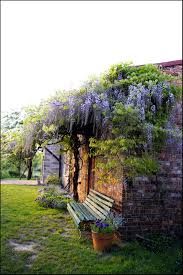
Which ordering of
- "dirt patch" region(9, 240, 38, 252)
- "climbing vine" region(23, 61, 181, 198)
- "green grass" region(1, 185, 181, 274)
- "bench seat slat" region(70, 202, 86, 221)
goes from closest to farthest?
"green grass" region(1, 185, 181, 274), "dirt patch" region(9, 240, 38, 252), "climbing vine" region(23, 61, 181, 198), "bench seat slat" region(70, 202, 86, 221)

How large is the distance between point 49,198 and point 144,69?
196 inches

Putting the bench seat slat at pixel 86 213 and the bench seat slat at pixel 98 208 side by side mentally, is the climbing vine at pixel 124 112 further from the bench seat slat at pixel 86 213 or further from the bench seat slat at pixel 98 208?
the bench seat slat at pixel 86 213

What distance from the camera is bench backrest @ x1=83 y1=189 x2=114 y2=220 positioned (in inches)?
222

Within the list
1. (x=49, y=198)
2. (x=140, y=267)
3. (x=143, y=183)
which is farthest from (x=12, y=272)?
(x=49, y=198)

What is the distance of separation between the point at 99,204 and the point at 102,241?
1410 mm

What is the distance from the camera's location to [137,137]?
5.31 meters

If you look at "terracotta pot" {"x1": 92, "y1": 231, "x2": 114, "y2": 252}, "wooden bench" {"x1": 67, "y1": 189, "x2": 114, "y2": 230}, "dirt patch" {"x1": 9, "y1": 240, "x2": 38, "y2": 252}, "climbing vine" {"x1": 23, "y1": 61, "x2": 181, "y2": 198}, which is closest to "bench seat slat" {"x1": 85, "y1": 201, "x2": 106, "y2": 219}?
"wooden bench" {"x1": 67, "y1": 189, "x2": 114, "y2": 230}

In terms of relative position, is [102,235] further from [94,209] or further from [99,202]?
[99,202]

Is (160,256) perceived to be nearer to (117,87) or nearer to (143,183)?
(143,183)

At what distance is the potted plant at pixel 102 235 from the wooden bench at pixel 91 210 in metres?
0.33

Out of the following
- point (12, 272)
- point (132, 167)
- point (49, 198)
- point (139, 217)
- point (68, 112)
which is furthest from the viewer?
point (49, 198)

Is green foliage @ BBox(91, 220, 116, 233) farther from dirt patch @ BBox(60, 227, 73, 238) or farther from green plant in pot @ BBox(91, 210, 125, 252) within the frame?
dirt patch @ BBox(60, 227, 73, 238)

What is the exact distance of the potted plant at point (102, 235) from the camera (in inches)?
194

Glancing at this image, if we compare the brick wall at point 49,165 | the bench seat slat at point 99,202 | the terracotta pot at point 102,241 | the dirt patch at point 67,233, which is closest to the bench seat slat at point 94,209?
the bench seat slat at point 99,202
